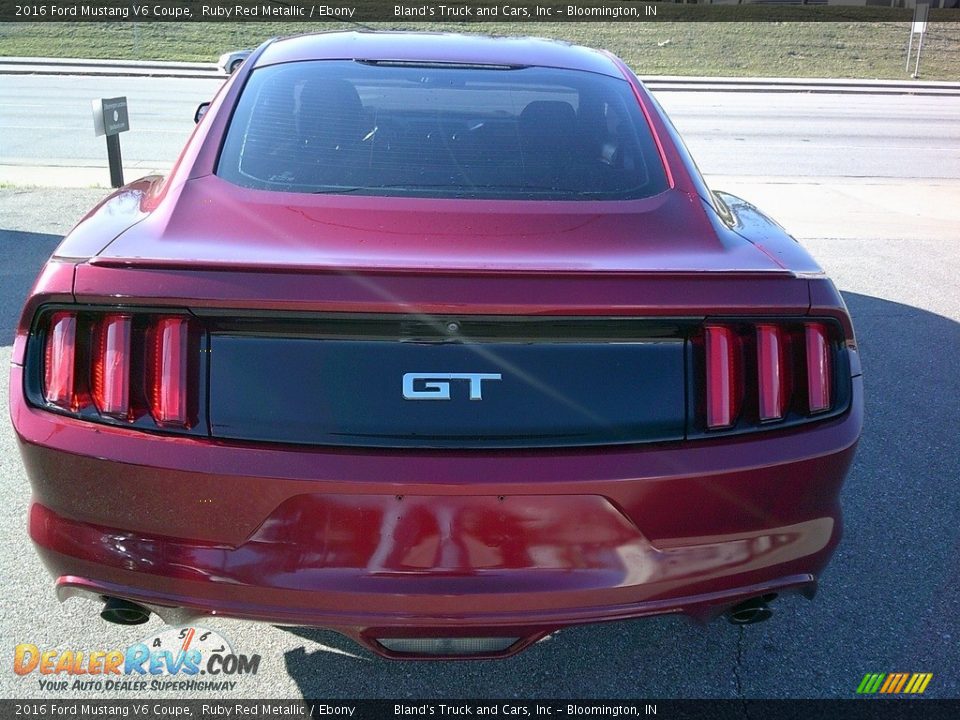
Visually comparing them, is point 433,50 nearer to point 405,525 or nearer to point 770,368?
point 770,368

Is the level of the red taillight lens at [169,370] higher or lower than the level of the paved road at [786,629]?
higher

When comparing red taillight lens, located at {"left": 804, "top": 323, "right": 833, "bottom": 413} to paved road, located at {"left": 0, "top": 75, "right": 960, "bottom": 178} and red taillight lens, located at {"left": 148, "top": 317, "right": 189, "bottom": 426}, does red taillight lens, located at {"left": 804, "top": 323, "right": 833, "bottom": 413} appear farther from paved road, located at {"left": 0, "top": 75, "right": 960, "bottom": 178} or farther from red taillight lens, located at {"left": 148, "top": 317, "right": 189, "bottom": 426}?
paved road, located at {"left": 0, "top": 75, "right": 960, "bottom": 178}

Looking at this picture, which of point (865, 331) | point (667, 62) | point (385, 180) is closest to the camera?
point (385, 180)

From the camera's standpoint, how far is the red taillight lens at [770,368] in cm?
202

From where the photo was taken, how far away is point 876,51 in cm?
3145

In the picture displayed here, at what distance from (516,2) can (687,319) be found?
127 feet

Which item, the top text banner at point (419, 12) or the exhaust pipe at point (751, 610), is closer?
the exhaust pipe at point (751, 610)

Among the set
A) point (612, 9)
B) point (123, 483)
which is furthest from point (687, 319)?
point (612, 9)

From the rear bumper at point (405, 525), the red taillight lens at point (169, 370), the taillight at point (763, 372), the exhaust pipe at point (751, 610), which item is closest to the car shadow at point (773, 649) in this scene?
the exhaust pipe at point (751, 610)

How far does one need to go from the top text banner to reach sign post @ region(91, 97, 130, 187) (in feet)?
78.0

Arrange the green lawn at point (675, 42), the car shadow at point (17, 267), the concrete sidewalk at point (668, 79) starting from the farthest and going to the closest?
the green lawn at point (675, 42)
the concrete sidewalk at point (668, 79)
the car shadow at point (17, 267)

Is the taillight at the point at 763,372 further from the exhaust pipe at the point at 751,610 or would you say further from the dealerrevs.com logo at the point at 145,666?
the dealerrevs.com logo at the point at 145,666

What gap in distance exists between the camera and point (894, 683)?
103 inches

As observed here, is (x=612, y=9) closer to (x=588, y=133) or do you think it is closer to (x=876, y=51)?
(x=876, y=51)
